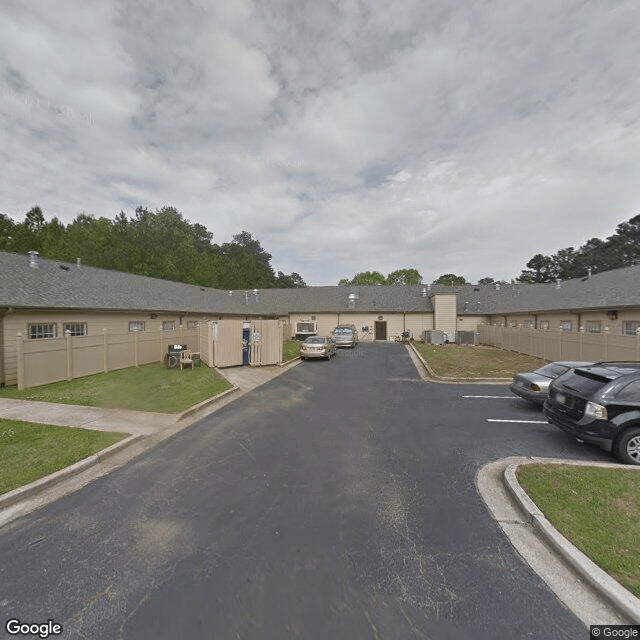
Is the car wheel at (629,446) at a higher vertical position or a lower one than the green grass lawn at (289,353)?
lower

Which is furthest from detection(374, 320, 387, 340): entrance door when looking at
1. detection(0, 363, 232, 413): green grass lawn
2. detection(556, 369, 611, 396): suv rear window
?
detection(556, 369, 611, 396): suv rear window

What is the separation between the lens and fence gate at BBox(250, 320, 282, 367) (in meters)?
15.9

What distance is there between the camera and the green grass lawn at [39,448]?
4938mm

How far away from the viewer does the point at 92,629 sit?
253cm

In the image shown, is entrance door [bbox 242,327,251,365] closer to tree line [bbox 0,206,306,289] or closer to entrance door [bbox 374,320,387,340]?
entrance door [bbox 374,320,387,340]

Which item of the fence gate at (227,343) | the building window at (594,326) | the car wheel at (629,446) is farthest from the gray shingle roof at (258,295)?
the car wheel at (629,446)

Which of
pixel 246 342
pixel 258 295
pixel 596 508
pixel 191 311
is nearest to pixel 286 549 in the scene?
pixel 596 508

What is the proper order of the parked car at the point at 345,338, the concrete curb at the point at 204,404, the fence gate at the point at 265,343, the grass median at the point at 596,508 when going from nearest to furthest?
1. the grass median at the point at 596,508
2. the concrete curb at the point at 204,404
3. the fence gate at the point at 265,343
4. the parked car at the point at 345,338

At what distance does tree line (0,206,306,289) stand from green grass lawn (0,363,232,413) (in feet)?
101

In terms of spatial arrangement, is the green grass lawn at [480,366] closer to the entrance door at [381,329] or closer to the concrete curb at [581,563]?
the concrete curb at [581,563]

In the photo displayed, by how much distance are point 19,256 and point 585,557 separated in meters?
24.3

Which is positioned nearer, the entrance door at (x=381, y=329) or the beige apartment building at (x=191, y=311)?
the beige apartment building at (x=191, y=311)

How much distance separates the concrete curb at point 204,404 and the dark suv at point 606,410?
350 inches

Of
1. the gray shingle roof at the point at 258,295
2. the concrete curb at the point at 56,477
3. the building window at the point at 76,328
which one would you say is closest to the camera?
the concrete curb at the point at 56,477
